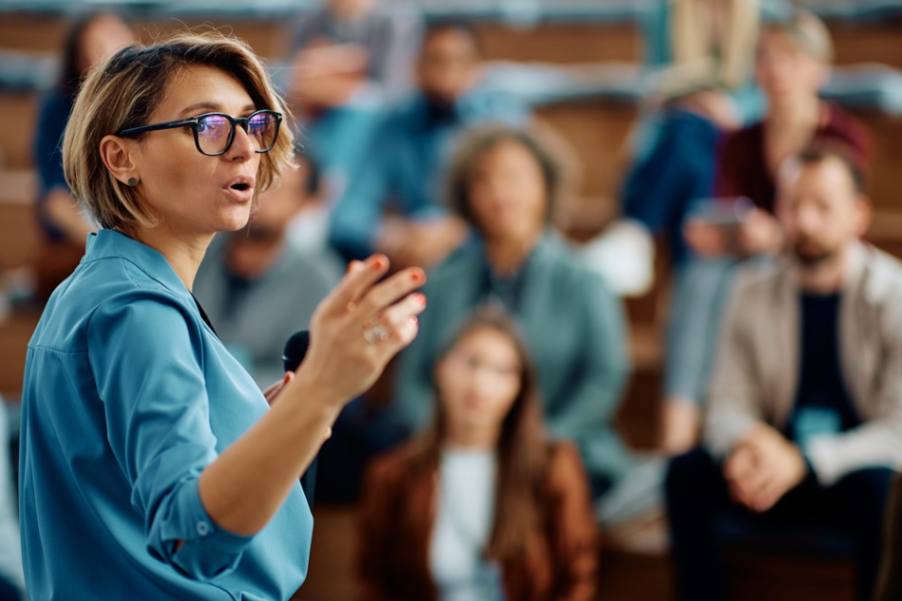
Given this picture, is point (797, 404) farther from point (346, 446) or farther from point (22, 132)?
point (22, 132)

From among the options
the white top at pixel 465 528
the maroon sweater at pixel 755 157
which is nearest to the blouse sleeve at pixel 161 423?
the white top at pixel 465 528

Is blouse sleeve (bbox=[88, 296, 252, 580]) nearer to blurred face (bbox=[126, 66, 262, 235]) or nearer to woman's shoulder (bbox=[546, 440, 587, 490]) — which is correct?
blurred face (bbox=[126, 66, 262, 235])

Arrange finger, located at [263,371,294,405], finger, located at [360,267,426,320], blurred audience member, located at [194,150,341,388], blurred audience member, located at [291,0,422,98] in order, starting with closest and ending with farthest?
finger, located at [360,267,426,320]
finger, located at [263,371,294,405]
blurred audience member, located at [194,150,341,388]
blurred audience member, located at [291,0,422,98]

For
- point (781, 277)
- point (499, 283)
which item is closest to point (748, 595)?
point (781, 277)

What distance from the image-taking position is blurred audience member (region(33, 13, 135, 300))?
8.92 ft

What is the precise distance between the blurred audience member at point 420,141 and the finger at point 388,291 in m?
2.12

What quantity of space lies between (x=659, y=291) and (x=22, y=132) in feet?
6.15

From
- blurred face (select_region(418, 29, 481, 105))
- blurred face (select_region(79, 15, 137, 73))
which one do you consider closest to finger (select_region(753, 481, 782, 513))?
blurred face (select_region(418, 29, 481, 105))

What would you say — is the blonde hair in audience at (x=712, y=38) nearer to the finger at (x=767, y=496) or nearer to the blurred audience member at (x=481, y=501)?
the blurred audience member at (x=481, y=501)

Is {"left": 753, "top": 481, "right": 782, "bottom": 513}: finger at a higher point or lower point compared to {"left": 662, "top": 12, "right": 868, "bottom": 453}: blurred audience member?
lower

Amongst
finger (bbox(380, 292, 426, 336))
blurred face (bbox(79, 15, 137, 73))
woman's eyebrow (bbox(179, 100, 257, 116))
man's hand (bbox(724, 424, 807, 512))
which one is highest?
woman's eyebrow (bbox(179, 100, 257, 116))

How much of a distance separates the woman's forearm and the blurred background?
5.27 feet

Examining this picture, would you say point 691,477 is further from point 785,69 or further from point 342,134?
point 342,134

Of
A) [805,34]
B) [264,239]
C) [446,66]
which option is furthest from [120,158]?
[446,66]
